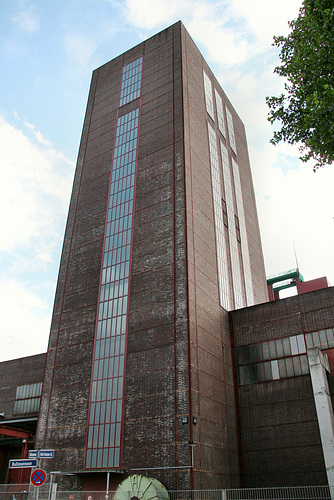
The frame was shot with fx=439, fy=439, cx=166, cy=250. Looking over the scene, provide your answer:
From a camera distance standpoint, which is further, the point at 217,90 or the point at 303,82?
the point at 217,90

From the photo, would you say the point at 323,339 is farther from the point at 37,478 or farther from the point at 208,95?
the point at 208,95

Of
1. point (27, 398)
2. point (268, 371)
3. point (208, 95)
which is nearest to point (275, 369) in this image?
point (268, 371)

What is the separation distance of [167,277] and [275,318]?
8.40m

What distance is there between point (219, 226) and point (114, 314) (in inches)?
503

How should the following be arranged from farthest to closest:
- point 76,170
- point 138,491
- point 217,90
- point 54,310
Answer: point 217,90 → point 76,170 → point 54,310 → point 138,491

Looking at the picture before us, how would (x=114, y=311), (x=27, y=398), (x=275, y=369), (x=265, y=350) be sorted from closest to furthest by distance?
(x=275, y=369), (x=265, y=350), (x=114, y=311), (x=27, y=398)

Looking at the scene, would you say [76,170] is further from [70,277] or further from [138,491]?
[138,491]

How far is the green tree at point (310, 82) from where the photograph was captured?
1675cm

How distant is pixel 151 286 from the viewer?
30.1m

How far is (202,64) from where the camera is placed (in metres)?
46.0

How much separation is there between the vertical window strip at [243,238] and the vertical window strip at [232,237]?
175cm

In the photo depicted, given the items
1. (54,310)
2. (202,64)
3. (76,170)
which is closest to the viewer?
(54,310)

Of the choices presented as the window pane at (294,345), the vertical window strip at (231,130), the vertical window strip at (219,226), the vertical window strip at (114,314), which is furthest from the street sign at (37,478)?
the vertical window strip at (231,130)

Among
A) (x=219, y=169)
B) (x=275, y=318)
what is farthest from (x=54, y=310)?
(x=219, y=169)
